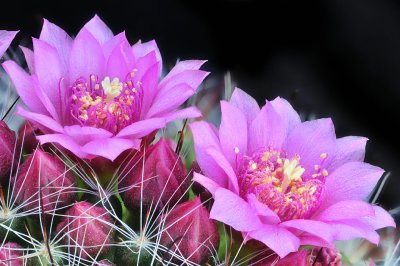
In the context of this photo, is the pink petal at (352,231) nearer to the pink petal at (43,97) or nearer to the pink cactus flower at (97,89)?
the pink cactus flower at (97,89)

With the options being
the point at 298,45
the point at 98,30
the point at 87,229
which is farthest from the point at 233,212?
the point at 298,45

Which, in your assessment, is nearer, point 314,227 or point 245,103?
point 314,227

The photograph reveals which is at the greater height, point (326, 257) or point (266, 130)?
point (266, 130)

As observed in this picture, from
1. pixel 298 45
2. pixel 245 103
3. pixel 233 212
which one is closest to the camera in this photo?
pixel 233 212

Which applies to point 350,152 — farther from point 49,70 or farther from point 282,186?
point 49,70

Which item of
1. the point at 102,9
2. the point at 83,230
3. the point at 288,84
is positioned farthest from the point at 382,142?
the point at 83,230

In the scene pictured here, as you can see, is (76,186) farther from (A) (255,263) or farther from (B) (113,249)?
(A) (255,263)

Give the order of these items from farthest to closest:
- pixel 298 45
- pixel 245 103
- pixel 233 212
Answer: pixel 298 45
pixel 245 103
pixel 233 212

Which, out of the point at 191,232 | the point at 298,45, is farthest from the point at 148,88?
the point at 298,45

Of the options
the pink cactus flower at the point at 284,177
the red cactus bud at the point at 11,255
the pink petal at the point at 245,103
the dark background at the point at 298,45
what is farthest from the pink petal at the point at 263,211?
the dark background at the point at 298,45
